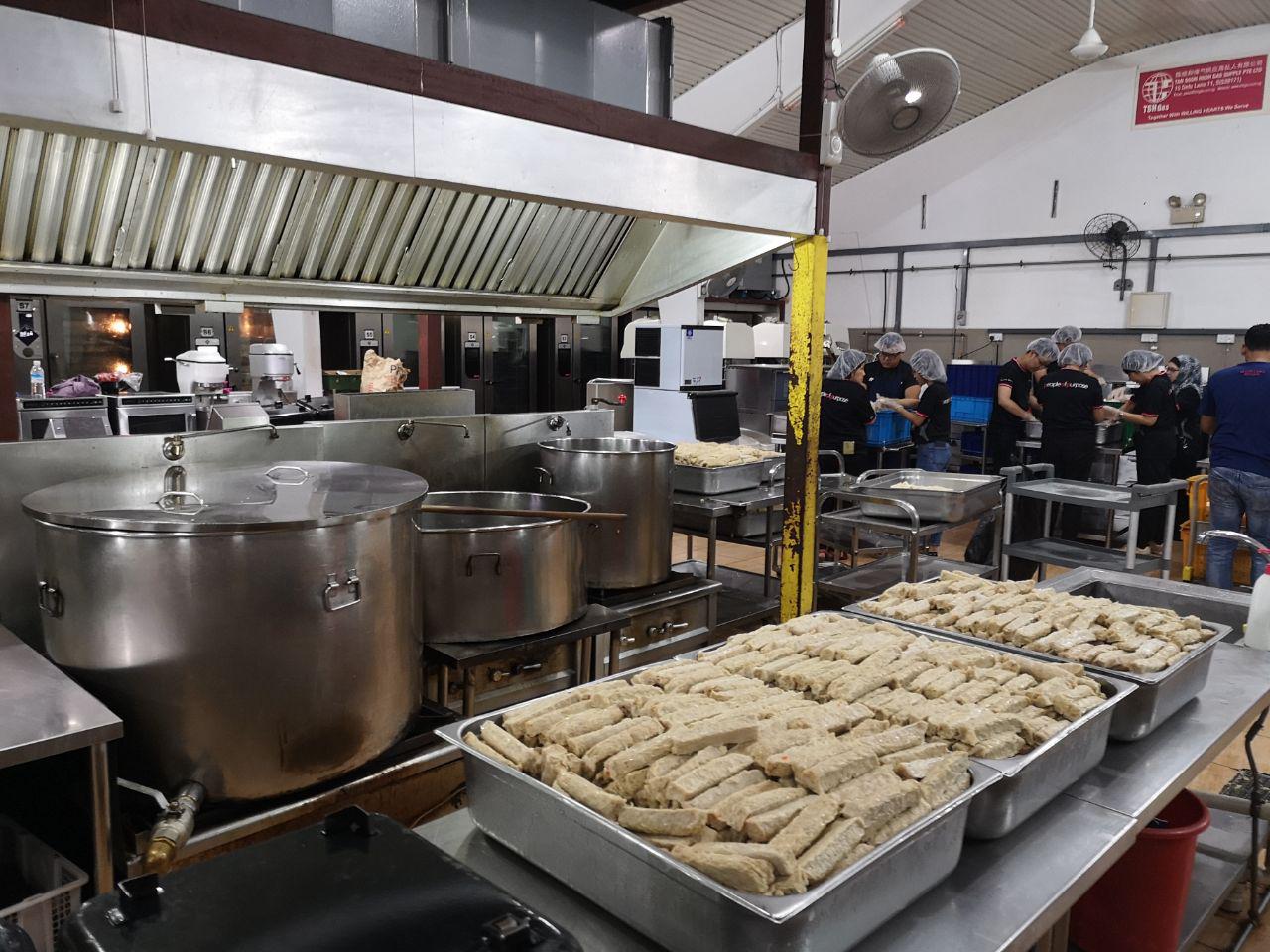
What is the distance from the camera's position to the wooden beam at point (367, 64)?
5.25 feet

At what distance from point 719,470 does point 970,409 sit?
529cm

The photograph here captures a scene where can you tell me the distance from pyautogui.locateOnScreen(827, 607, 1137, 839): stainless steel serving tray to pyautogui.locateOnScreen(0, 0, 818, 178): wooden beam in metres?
1.77

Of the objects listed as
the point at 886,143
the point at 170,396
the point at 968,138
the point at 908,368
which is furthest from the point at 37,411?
the point at 968,138

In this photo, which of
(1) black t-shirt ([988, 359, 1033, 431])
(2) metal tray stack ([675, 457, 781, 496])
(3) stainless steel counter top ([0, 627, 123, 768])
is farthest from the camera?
(1) black t-shirt ([988, 359, 1033, 431])

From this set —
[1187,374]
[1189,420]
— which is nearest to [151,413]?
[1189,420]

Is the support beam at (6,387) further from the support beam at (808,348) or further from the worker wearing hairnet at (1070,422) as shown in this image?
the worker wearing hairnet at (1070,422)

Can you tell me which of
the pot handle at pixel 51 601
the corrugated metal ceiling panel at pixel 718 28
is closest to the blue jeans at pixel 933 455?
the corrugated metal ceiling panel at pixel 718 28

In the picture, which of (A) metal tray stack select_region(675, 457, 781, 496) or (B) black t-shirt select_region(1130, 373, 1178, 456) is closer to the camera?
(A) metal tray stack select_region(675, 457, 781, 496)

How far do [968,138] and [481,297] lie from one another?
385 inches

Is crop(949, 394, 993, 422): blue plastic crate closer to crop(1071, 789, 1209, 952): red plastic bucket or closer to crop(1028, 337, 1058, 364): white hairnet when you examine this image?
crop(1028, 337, 1058, 364): white hairnet

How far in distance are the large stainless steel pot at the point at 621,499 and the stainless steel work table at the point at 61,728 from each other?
5.66 ft

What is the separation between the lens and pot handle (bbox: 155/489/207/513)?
1.65 metres

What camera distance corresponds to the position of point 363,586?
1.72 metres

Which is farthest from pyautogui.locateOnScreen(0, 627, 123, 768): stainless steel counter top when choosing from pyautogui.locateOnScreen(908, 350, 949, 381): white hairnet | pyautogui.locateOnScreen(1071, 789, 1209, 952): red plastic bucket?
pyautogui.locateOnScreen(908, 350, 949, 381): white hairnet
